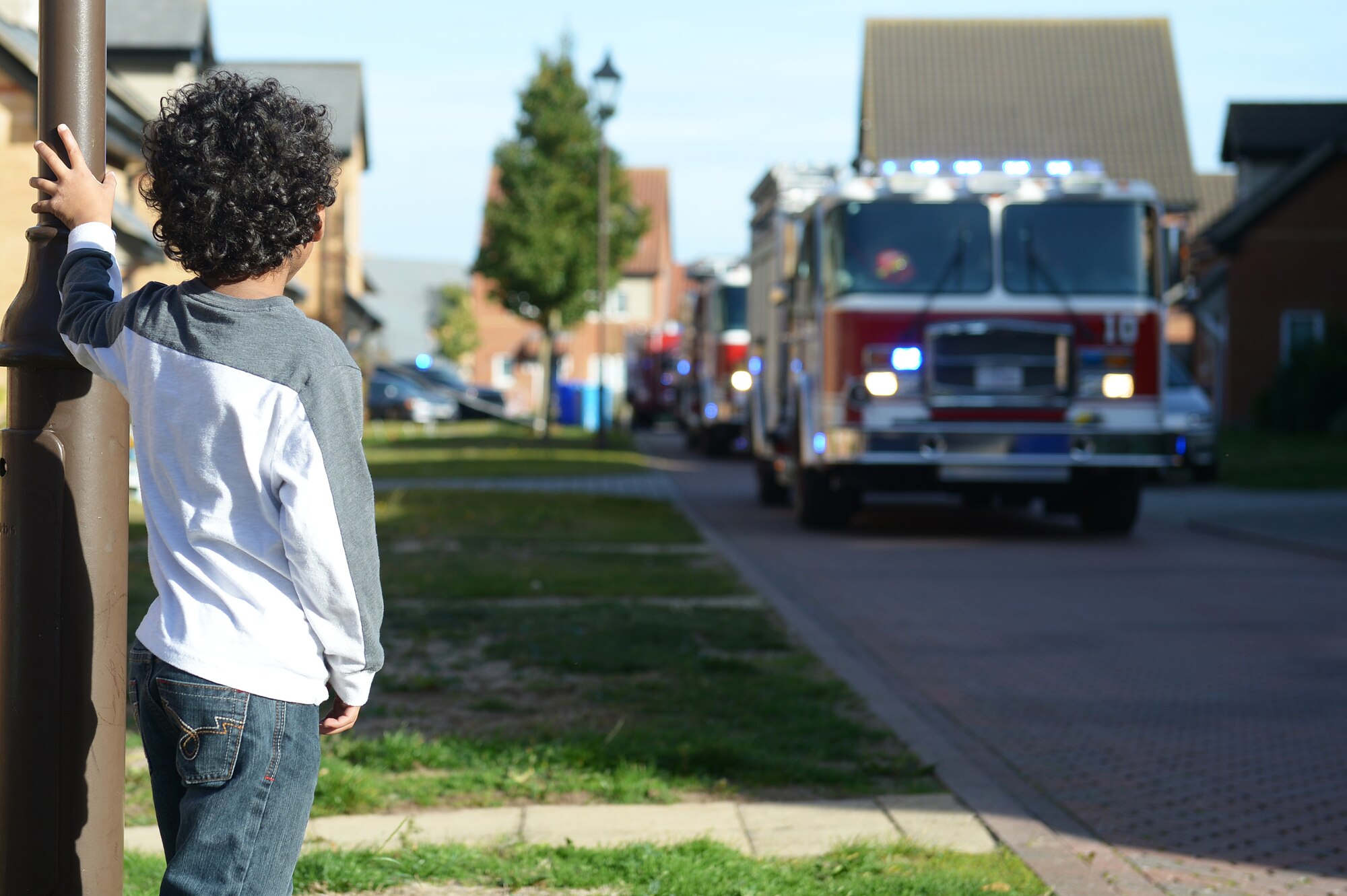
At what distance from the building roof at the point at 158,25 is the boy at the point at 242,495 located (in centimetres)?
2701

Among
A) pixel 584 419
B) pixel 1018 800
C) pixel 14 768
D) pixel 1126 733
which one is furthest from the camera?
pixel 584 419

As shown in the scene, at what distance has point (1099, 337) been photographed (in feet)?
Answer: 44.3

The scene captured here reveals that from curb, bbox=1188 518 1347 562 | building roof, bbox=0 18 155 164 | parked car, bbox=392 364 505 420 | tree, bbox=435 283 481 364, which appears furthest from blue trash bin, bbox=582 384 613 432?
tree, bbox=435 283 481 364

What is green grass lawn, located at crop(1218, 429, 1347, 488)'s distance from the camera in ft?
68.1

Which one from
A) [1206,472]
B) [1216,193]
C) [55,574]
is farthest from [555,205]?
[55,574]

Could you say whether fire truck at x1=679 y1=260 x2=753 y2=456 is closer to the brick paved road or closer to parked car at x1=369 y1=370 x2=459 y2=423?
the brick paved road

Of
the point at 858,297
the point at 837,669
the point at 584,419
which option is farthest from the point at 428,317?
the point at 837,669

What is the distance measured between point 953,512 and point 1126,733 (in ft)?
37.8

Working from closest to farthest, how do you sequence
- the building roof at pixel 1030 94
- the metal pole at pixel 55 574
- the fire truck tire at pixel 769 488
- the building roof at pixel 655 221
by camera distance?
the metal pole at pixel 55 574 < the fire truck tire at pixel 769 488 < the building roof at pixel 1030 94 < the building roof at pixel 655 221

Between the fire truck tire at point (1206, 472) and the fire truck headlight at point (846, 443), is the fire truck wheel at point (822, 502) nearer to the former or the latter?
the fire truck headlight at point (846, 443)

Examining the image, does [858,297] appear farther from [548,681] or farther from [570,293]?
[570,293]

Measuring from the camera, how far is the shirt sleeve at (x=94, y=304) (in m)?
2.65

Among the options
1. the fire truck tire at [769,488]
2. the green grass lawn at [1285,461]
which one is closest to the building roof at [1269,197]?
the green grass lawn at [1285,461]

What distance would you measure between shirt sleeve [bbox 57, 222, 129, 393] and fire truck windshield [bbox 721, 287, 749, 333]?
78.5ft
